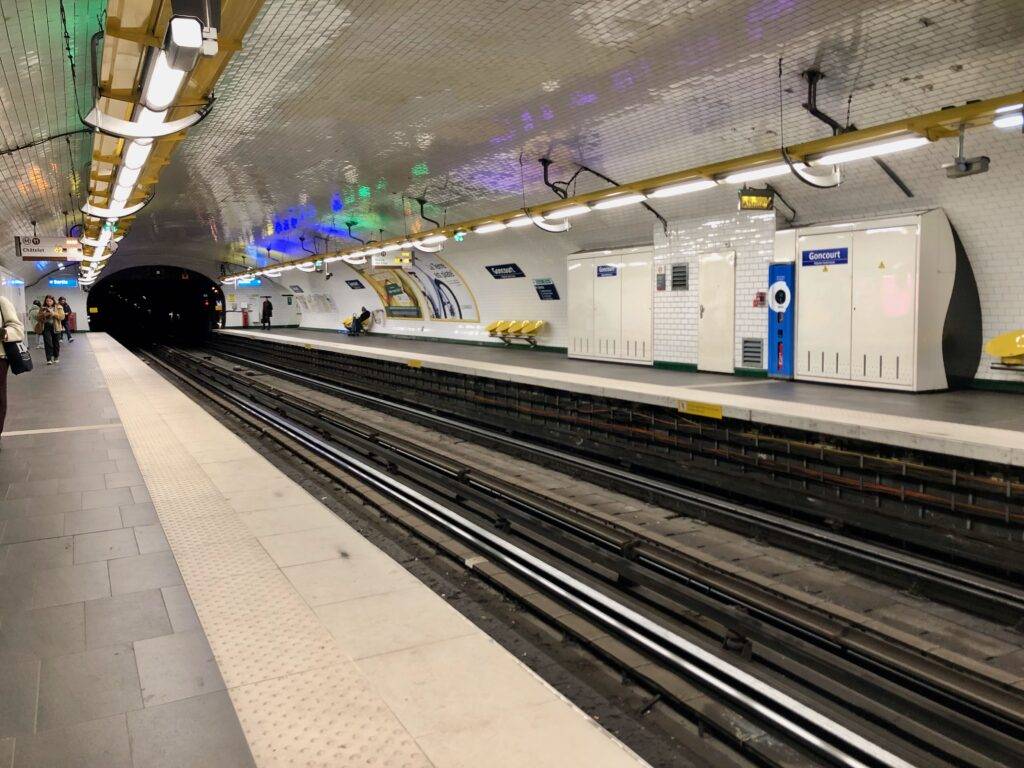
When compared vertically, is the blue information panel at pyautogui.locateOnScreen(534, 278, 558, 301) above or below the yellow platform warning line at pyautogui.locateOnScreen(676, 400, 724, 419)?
above

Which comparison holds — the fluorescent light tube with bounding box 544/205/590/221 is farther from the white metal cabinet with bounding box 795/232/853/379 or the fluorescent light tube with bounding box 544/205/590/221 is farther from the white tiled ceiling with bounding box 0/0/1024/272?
the white metal cabinet with bounding box 795/232/853/379

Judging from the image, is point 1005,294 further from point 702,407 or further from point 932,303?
point 702,407

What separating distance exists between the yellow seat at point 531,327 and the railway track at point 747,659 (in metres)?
10.2

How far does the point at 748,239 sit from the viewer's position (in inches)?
423

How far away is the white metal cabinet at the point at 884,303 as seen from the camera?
28.0 ft

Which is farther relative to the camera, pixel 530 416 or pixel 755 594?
pixel 530 416

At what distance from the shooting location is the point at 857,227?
9.08 metres

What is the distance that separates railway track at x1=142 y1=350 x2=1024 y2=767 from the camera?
3.08 m

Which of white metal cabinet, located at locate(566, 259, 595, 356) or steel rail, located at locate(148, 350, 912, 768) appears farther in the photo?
white metal cabinet, located at locate(566, 259, 595, 356)

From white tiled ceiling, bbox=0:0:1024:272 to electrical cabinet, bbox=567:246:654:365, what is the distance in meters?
2.19

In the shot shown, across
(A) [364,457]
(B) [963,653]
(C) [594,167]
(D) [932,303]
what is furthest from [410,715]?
(C) [594,167]

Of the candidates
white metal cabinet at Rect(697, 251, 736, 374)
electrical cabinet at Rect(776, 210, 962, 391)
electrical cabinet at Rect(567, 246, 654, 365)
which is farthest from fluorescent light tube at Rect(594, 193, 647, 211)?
electrical cabinet at Rect(567, 246, 654, 365)

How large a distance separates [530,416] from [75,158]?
723 cm

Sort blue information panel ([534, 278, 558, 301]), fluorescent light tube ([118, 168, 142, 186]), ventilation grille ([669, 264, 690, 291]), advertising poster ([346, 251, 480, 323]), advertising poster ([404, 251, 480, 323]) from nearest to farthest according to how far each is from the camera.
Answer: fluorescent light tube ([118, 168, 142, 186]) < ventilation grille ([669, 264, 690, 291]) < blue information panel ([534, 278, 558, 301]) < advertising poster ([404, 251, 480, 323]) < advertising poster ([346, 251, 480, 323])
